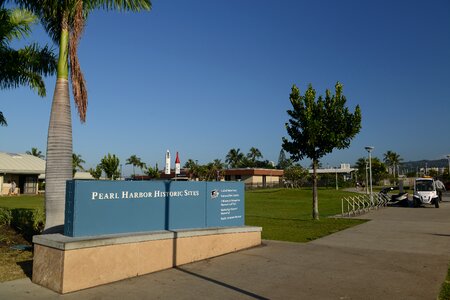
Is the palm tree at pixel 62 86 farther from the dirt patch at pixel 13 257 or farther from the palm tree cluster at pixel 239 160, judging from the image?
the palm tree cluster at pixel 239 160

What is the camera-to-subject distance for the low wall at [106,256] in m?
6.53

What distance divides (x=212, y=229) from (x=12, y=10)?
10085 millimetres

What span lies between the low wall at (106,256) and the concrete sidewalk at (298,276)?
181mm

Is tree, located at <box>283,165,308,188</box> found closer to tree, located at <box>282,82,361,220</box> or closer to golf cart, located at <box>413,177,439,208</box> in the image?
golf cart, located at <box>413,177,439,208</box>

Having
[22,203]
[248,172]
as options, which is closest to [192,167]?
[248,172]

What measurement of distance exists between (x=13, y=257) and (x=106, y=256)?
299cm

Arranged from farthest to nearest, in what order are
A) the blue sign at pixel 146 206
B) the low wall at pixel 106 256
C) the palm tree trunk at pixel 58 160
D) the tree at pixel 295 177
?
the tree at pixel 295 177 → the palm tree trunk at pixel 58 160 → the blue sign at pixel 146 206 → the low wall at pixel 106 256

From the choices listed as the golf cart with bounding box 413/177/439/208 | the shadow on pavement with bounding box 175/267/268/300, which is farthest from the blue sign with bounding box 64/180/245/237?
the golf cart with bounding box 413/177/439/208

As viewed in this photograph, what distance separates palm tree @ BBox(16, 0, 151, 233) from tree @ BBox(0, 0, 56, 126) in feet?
4.45

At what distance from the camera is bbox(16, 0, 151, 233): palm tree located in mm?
9508

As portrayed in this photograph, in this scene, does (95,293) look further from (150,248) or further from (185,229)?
(185,229)

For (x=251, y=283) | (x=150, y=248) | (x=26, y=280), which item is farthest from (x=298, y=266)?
(x=26, y=280)

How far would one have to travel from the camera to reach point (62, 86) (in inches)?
405

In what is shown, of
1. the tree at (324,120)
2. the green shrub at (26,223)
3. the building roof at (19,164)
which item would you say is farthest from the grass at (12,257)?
the building roof at (19,164)
